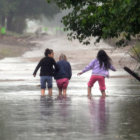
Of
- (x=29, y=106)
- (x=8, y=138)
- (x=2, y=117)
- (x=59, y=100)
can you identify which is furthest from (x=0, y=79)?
(x=8, y=138)

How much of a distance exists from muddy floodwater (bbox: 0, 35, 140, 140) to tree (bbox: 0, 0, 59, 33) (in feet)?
215

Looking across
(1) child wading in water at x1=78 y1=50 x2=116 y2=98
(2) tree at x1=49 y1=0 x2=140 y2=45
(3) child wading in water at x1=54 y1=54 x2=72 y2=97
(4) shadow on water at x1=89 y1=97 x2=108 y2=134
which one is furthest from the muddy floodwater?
(2) tree at x1=49 y1=0 x2=140 y2=45

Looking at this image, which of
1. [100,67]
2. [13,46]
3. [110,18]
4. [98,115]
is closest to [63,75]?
[100,67]

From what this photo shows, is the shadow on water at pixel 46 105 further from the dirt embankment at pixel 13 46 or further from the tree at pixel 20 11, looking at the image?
the tree at pixel 20 11

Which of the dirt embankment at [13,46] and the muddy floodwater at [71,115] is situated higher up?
the dirt embankment at [13,46]

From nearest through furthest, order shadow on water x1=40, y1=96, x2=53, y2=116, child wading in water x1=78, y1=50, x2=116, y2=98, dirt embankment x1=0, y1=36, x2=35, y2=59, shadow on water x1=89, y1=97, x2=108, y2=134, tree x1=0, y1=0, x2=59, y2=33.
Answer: shadow on water x1=89, y1=97, x2=108, y2=134, shadow on water x1=40, y1=96, x2=53, y2=116, child wading in water x1=78, y1=50, x2=116, y2=98, dirt embankment x1=0, y1=36, x2=35, y2=59, tree x1=0, y1=0, x2=59, y2=33

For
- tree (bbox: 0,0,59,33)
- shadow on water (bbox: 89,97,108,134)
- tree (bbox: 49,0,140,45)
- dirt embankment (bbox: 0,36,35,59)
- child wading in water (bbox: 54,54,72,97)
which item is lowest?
shadow on water (bbox: 89,97,108,134)

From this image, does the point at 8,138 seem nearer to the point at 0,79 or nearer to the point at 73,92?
the point at 73,92

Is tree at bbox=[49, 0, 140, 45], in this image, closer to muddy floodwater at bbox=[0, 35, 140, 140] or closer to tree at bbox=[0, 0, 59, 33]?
muddy floodwater at bbox=[0, 35, 140, 140]

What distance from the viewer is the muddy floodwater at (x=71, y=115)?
10.4 m

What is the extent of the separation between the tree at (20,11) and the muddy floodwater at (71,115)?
2578 inches

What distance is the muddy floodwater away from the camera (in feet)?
34.1

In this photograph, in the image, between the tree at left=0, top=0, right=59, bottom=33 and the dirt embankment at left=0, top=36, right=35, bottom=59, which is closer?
the dirt embankment at left=0, top=36, right=35, bottom=59

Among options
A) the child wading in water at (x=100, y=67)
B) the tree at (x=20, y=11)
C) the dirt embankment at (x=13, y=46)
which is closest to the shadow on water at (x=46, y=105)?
the child wading in water at (x=100, y=67)
